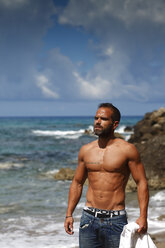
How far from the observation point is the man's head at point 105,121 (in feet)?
11.3

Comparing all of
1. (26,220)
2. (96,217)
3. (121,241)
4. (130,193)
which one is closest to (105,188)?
(96,217)

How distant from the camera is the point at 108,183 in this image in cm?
339

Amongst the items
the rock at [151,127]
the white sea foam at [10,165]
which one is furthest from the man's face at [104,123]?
A: the rock at [151,127]

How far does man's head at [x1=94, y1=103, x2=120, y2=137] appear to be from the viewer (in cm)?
344

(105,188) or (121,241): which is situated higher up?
(105,188)

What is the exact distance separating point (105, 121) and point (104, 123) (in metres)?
0.02

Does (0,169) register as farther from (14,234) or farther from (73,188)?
(73,188)

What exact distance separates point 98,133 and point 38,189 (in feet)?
30.2

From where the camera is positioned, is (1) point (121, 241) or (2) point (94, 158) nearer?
(1) point (121, 241)

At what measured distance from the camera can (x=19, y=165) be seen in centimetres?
1827

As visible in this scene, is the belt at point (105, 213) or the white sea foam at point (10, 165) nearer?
the belt at point (105, 213)

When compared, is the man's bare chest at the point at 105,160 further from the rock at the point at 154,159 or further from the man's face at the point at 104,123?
the rock at the point at 154,159

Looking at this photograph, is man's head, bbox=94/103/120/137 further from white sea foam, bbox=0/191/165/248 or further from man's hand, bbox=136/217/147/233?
white sea foam, bbox=0/191/165/248

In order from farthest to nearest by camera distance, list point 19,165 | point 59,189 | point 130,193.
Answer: point 19,165 < point 59,189 < point 130,193
